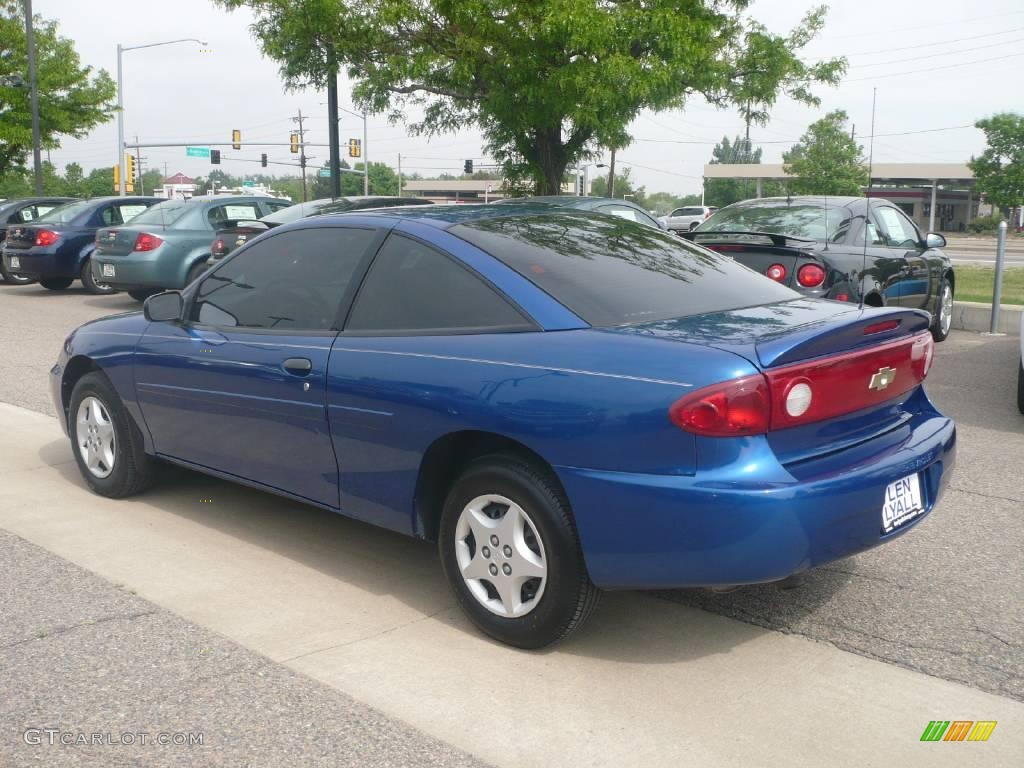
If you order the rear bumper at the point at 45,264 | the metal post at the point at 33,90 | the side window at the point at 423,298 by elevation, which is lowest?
the rear bumper at the point at 45,264

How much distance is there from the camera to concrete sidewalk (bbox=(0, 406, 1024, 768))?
125 inches

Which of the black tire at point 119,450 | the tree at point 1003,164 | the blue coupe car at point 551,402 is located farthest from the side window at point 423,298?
the tree at point 1003,164

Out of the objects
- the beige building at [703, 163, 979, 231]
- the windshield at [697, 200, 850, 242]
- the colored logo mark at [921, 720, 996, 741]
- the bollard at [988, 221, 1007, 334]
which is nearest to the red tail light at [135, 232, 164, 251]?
the windshield at [697, 200, 850, 242]

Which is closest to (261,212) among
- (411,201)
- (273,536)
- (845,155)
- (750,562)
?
(411,201)

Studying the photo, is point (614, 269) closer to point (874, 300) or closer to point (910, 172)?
point (874, 300)

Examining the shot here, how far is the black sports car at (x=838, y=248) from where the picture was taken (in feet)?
28.2

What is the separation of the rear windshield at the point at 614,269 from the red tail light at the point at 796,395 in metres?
0.60

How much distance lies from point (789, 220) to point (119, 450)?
6.33m

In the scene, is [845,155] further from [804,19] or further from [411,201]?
[411,201]

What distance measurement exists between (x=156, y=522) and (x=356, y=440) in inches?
66.1

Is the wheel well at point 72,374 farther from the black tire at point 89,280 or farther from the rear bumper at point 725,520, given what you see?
the black tire at point 89,280

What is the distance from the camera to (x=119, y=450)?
5551mm

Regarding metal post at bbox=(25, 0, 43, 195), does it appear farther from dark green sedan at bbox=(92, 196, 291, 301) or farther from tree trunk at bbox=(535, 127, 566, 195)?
tree trunk at bbox=(535, 127, 566, 195)

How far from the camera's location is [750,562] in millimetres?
3338
